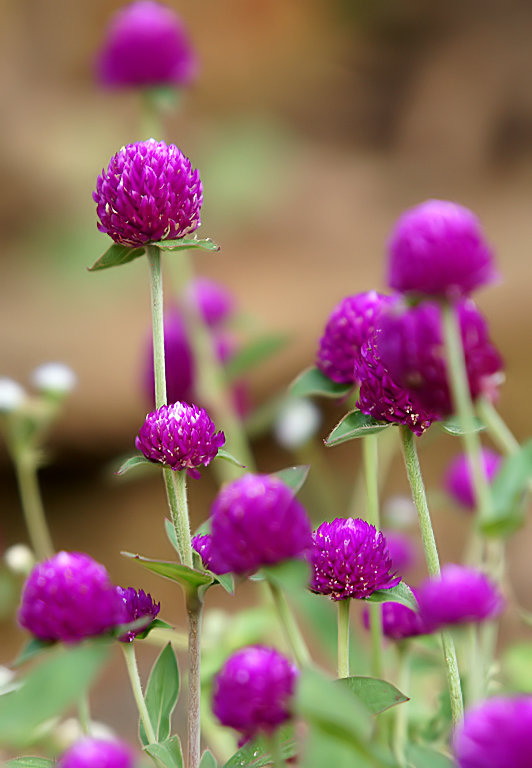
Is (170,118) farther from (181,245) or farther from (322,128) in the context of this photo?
(181,245)

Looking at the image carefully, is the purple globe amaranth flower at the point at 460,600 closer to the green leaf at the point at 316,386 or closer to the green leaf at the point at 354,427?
the green leaf at the point at 354,427

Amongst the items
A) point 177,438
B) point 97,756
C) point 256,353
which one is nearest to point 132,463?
point 177,438

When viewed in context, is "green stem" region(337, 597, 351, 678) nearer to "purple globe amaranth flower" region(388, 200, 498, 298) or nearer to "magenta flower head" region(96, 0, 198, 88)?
"purple globe amaranth flower" region(388, 200, 498, 298)

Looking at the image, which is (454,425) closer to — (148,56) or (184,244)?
(184,244)

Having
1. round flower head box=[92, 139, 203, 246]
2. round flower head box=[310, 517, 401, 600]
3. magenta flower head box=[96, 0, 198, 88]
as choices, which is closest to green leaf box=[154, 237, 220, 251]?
round flower head box=[92, 139, 203, 246]

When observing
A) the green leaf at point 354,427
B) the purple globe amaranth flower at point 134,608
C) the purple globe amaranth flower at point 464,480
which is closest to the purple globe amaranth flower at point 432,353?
the green leaf at point 354,427

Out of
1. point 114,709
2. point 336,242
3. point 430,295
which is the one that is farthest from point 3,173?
point 430,295
